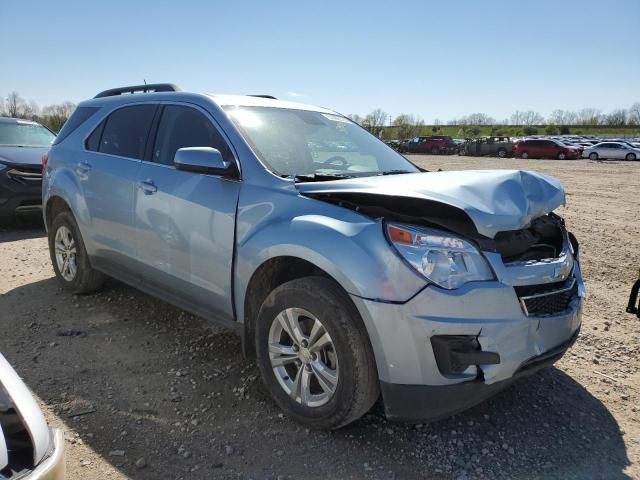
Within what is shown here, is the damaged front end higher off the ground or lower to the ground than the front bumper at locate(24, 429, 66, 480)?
higher

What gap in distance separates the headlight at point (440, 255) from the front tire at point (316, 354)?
1.29 ft

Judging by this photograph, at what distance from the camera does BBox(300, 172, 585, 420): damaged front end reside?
7.63 ft

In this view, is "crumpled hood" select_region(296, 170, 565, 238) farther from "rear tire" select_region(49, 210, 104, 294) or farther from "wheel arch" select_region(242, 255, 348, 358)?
"rear tire" select_region(49, 210, 104, 294)

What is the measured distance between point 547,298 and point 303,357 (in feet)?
4.26

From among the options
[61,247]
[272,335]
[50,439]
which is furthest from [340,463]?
[61,247]

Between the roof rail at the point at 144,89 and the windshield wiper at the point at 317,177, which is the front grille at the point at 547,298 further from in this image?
the roof rail at the point at 144,89

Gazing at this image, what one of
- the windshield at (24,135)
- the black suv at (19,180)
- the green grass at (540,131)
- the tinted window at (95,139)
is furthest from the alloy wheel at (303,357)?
the green grass at (540,131)

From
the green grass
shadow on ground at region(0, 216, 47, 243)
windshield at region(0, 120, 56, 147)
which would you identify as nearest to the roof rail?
shadow on ground at region(0, 216, 47, 243)

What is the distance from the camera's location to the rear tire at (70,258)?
15.5 feet

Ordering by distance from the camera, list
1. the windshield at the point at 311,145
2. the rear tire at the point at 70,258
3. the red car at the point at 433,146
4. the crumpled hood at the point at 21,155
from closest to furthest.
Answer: the windshield at the point at 311,145
the rear tire at the point at 70,258
the crumpled hood at the point at 21,155
the red car at the point at 433,146

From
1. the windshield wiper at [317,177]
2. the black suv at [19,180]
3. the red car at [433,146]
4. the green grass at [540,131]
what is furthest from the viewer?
the green grass at [540,131]

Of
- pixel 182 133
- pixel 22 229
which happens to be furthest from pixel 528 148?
pixel 182 133

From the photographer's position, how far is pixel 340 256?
2.47m

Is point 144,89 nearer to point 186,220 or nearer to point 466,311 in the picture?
point 186,220
